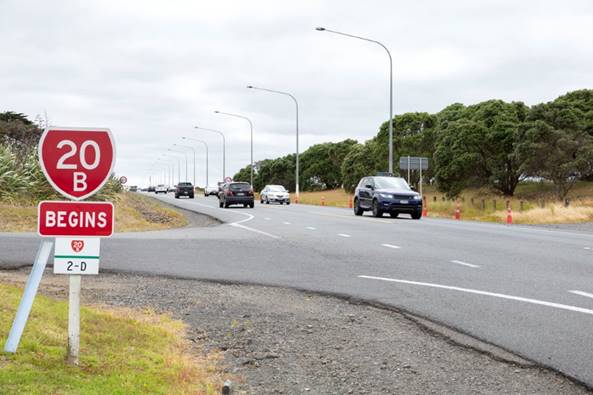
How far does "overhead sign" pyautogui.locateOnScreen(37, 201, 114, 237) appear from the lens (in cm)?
518

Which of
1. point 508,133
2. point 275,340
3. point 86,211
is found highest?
point 508,133

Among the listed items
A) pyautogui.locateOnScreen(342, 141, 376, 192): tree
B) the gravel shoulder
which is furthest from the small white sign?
pyautogui.locateOnScreen(342, 141, 376, 192): tree

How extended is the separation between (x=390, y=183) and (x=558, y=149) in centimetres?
2899

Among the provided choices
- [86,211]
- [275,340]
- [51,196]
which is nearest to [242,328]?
[275,340]

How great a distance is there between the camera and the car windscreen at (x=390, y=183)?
97.9 feet

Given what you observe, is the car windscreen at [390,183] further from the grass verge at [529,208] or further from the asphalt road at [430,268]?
the asphalt road at [430,268]

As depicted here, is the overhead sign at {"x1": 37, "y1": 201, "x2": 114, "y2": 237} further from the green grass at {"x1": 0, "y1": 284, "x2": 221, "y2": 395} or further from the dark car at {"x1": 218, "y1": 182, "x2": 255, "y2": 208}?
the dark car at {"x1": 218, "y1": 182, "x2": 255, "y2": 208}

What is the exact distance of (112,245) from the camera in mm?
15695

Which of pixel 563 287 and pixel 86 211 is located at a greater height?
pixel 86 211

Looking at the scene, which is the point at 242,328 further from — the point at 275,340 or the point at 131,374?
the point at 131,374

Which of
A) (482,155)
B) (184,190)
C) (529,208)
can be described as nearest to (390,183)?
(529,208)

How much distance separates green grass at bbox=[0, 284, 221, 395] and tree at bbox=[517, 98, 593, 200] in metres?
50.9

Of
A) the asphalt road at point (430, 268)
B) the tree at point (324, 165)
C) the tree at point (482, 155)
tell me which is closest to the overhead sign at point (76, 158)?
the asphalt road at point (430, 268)

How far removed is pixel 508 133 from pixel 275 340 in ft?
192
